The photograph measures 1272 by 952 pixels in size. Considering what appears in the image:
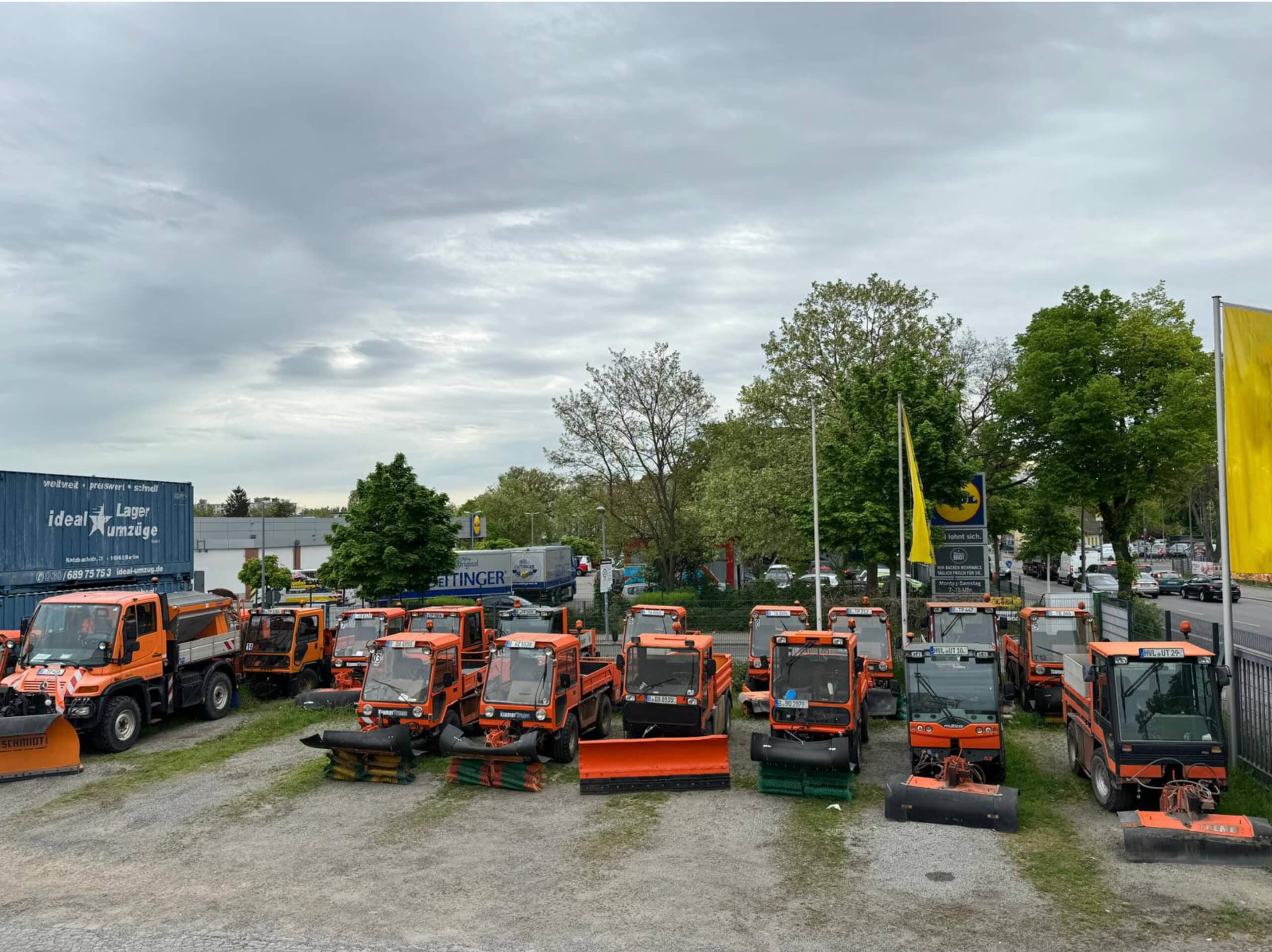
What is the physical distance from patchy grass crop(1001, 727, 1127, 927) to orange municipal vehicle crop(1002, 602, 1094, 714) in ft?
15.6

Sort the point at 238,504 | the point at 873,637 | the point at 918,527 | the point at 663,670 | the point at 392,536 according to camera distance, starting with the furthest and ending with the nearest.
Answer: the point at 238,504, the point at 392,536, the point at 918,527, the point at 873,637, the point at 663,670

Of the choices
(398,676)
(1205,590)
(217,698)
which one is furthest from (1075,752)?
(1205,590)

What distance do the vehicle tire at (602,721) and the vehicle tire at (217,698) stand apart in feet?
30.4

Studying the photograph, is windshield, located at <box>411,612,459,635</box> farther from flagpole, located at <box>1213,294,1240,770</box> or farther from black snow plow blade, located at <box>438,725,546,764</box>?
flagpole, located at <box>1213,294,1240,770</box>

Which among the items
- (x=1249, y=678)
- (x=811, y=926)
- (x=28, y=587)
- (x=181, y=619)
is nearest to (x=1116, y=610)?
(x=1249, y=678)

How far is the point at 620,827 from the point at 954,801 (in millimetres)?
4542

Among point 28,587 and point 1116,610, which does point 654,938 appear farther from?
point 28,587

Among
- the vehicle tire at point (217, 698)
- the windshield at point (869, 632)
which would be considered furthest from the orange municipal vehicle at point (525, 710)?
the vehicle tire at point (217, 698)

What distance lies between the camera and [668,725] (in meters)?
16.2

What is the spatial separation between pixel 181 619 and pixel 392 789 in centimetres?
821

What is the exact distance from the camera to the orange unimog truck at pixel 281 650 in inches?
950

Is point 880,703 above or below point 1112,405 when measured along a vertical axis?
below

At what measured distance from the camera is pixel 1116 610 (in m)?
22.2

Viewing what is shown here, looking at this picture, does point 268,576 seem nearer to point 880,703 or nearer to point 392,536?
point 392,536
